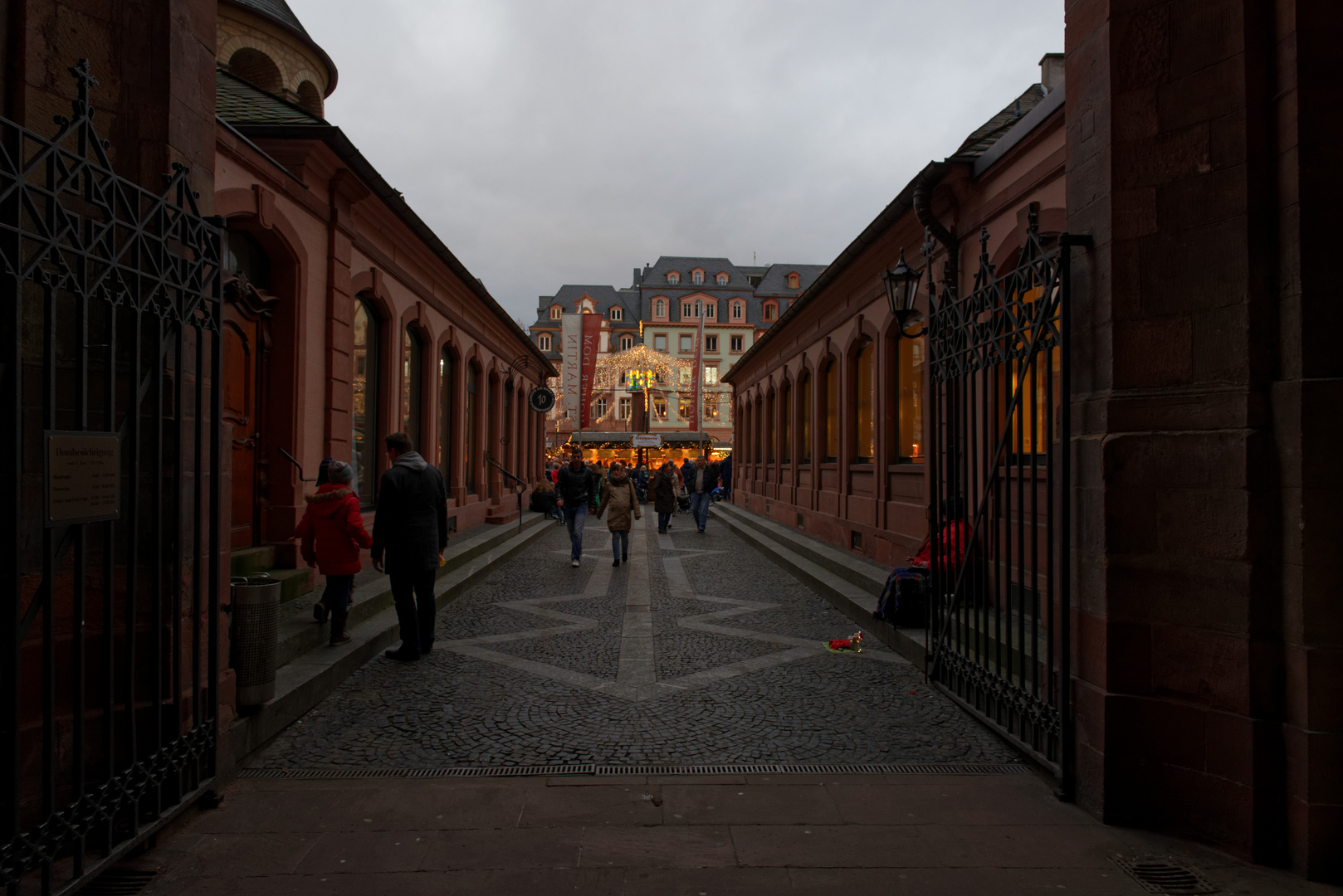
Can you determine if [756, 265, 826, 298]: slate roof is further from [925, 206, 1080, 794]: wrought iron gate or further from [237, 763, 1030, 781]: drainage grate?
[237, 763, 1030, 781]: drainage grate

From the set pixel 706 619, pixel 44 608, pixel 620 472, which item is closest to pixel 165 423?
pixel 44 608

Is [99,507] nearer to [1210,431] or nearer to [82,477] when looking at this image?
[82,477]

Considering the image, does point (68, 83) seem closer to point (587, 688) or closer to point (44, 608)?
point (44, 608)

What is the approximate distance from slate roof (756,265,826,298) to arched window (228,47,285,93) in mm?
59784

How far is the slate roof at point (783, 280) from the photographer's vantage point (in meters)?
71.7

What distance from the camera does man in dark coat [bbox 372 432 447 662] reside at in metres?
6.42

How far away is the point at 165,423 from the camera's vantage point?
12.4 ft

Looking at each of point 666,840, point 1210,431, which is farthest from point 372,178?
point 1210,431

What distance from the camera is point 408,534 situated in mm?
6449

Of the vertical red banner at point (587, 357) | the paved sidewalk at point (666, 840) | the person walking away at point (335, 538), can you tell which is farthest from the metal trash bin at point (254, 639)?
the vertical red banner at point (587, 357)

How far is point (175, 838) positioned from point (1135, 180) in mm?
5071

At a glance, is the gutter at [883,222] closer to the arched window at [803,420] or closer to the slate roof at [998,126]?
the slate roof at [998,126]

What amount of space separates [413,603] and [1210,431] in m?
5.57

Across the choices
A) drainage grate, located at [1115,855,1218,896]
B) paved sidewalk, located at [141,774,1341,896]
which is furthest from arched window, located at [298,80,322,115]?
drainage grate, located at [1115,855,1218,896]
